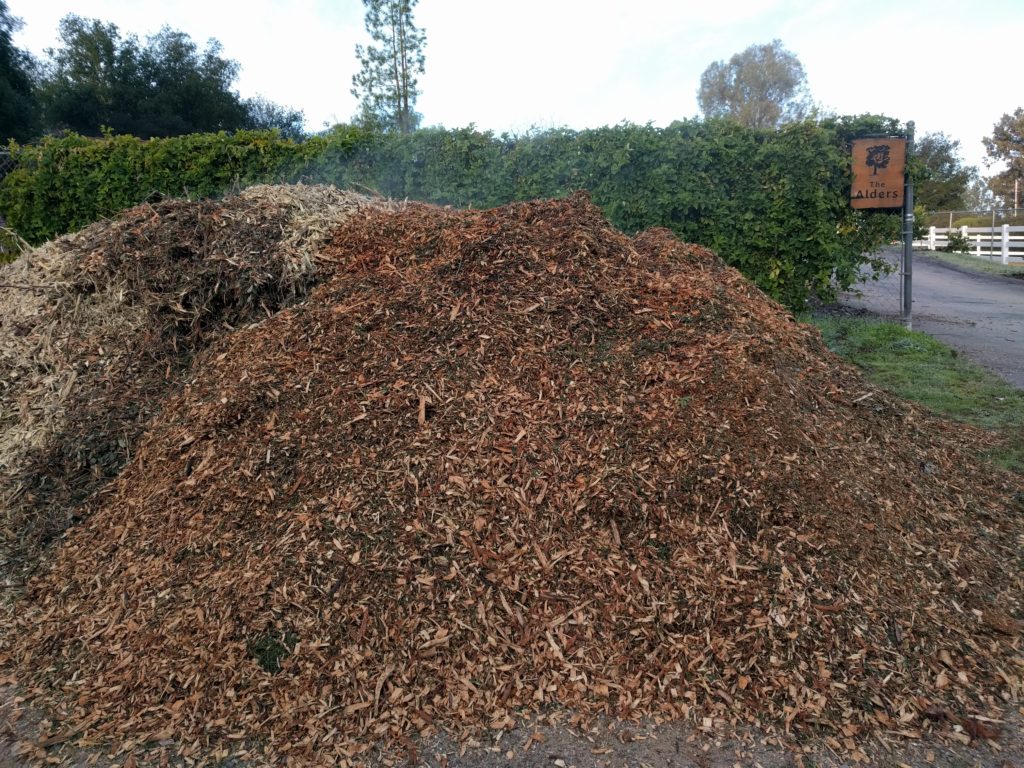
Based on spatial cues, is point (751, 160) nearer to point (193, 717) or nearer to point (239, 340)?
point (239, 340)

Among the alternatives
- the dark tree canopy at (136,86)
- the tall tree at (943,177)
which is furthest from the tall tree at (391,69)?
the tall tree at (943,177)

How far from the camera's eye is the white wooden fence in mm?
20141

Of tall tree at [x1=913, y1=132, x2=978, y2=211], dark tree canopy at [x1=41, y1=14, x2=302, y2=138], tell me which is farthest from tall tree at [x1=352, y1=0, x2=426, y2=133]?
tall tree at [x1=913, y1=132, x2=978, y2=211]

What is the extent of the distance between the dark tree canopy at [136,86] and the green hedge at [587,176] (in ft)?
46.0

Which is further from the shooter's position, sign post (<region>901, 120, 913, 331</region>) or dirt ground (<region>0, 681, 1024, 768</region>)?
Result: sign post (<region>901, 120, 913, 331</region>)

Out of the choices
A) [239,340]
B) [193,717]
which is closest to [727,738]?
[193,717]

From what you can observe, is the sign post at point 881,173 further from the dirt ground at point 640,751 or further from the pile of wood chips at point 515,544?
the dirt ground at point 640,751

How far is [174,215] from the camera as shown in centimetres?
465

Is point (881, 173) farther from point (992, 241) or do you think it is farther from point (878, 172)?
point (992, 241)

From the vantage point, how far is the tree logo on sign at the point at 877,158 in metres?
7.82

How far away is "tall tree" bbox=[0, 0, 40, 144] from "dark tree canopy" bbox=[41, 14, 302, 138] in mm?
3093

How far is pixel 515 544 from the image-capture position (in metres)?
2.79

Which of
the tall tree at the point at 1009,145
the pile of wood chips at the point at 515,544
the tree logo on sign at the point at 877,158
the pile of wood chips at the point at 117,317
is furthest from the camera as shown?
the tall tree at the point at 1009,145

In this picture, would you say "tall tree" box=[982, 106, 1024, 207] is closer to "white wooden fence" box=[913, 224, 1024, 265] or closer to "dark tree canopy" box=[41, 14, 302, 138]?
"white wooden fence" box=[913, 224, 1024, 265]
